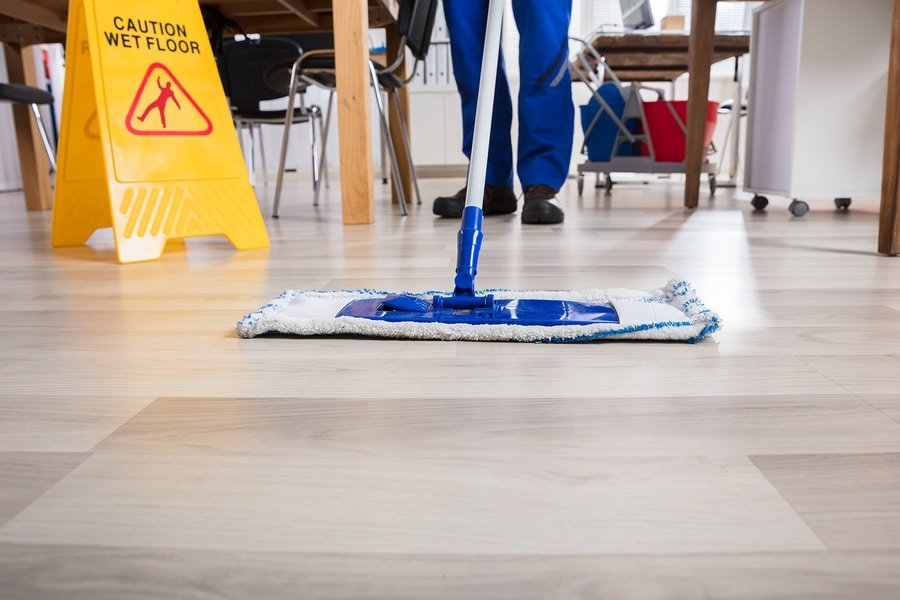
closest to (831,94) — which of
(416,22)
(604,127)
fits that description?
(416,22)

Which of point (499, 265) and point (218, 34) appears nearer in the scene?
point (499, 265)

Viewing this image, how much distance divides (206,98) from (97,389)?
3.27 feet

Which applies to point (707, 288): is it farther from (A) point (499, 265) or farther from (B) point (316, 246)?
(B) point (316, 246)

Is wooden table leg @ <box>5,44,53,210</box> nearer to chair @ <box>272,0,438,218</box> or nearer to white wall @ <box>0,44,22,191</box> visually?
chair @ <box>272,0,438,218</box>

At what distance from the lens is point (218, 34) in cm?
254

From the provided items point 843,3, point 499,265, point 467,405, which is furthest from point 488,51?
point 843,3

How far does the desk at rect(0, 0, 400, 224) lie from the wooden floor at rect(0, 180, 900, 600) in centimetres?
102

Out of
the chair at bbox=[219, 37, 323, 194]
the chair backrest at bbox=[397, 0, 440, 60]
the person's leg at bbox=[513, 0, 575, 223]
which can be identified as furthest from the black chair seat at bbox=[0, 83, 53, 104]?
the person's leg at bbox=[513, 0, 575, 223]

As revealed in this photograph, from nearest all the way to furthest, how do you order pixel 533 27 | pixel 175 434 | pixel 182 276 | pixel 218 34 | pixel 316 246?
pixel 175 434
pixel 182 276
pixel 316 246
pixel 533 27
pixel 218 34

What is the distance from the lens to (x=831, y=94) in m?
1.98

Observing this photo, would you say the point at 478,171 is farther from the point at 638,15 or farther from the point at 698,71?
the point at 638,15

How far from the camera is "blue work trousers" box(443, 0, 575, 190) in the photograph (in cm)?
184

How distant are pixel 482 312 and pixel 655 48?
9.16ft

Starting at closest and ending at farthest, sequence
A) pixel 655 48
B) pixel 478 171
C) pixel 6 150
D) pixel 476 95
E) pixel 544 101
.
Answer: pixel 478 171 < pixel 544 101 < pixel 476 95 < pixel 655 48 < pixel 6 150
